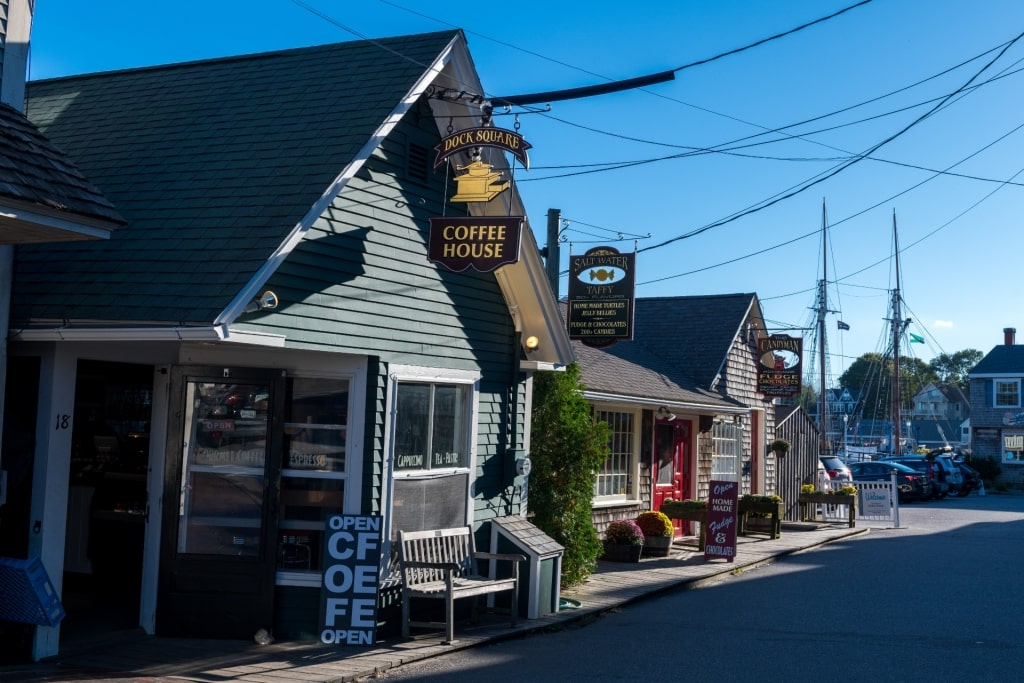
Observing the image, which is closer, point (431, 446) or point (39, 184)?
point (39, 184)

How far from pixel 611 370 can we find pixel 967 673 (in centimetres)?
1025

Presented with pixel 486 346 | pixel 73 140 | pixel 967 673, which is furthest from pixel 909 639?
pixel 73 140

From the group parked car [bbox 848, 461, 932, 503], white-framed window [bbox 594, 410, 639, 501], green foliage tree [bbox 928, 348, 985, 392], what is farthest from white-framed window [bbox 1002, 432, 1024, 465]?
green foliage tree [bbox 928, 348, 985, 392]

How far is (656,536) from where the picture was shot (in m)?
17.1

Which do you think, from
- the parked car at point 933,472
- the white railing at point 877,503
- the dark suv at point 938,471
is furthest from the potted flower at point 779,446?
the dark suv at point 938,471

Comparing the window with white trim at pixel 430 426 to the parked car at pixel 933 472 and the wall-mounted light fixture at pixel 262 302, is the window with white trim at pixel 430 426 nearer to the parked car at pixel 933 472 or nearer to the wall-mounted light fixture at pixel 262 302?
the wall-mounted light fixture at pixel 262 302

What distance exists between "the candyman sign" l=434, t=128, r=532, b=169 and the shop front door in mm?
2706

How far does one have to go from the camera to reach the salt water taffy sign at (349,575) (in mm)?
9094

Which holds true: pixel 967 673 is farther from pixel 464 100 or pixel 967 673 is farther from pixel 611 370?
pixel 611 370

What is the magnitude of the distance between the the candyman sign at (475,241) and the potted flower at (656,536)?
341 inches

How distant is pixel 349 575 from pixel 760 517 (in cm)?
1385

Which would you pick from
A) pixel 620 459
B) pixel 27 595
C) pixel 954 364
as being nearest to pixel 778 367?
pixel 620 459

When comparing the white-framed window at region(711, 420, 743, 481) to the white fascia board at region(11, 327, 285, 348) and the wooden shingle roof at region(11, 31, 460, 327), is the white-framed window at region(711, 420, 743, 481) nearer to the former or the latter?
the wooden shingle roof at region(11, 31, 460, 327)

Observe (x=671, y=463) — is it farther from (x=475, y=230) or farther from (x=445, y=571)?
(x=475, y=230)
